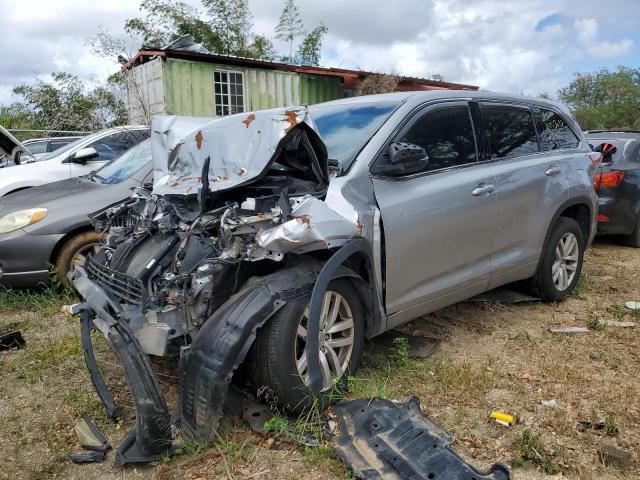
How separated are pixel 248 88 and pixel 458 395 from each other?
1250 centimetres

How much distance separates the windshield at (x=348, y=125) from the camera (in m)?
3.46

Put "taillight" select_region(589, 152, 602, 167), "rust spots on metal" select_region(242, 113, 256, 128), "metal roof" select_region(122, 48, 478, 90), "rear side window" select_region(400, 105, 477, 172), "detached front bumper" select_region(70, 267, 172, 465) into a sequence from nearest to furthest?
"detached front bumper" select_region(70, 267, 172, 465), "rust spots on metal" select_region(242, 113, 256, 128), "rear side window" select_region(400, 105, 477, 172), "taillight" select_region(589, 152, 602, 167), "metal roof" select_region(122, 48, 478, 90)

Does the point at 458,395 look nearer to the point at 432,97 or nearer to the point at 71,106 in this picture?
the point at 432,97

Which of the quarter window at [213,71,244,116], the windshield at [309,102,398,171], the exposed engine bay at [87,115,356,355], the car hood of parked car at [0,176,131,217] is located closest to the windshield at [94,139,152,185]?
the car hood of parked car at [0,176,131,217]

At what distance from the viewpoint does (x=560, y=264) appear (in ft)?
16.2

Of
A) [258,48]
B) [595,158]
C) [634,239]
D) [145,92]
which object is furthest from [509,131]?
[258,48]

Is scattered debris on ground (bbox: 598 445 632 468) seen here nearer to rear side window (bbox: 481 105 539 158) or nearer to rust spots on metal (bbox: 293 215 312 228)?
rust spots on metal (bbox: 293 215 312 228)

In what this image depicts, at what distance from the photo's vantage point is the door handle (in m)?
3.81

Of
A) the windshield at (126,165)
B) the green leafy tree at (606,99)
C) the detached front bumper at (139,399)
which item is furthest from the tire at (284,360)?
the green leafy tree at (606,99)

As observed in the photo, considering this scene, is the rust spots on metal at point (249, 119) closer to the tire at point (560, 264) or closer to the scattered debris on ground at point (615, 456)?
the scattered debris on ground at point (615, 456)

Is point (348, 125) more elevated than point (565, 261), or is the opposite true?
point (348, 125)

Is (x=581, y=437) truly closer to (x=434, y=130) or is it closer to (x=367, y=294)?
(x=367, y=294)

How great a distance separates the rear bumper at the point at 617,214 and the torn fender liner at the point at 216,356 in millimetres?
5942

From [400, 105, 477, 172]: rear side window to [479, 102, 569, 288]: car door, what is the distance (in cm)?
25
